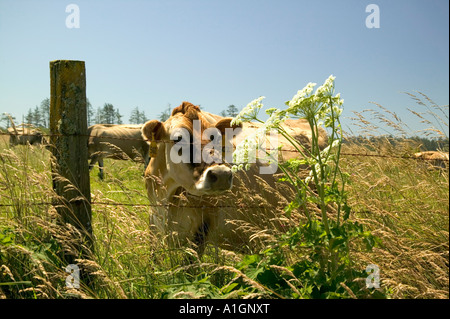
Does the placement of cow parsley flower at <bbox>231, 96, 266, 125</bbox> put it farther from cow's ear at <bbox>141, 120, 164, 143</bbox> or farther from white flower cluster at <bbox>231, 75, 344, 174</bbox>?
cow's ear at <bbox>141, 120, 164, 143</bbox>

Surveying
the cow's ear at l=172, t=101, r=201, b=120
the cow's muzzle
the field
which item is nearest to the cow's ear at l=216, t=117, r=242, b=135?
the cow's ear at l=172, t=101, r=201, b=120

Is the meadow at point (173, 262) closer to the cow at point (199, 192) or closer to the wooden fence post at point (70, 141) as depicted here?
the wooden fence post at point (70, 141)

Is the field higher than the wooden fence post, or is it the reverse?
the wooden fence post

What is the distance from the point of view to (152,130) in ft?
13.6

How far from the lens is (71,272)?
263 centimetres

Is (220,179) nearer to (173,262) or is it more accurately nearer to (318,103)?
(173,262)

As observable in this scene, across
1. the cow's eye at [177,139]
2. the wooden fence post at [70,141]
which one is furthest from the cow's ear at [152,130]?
the wooden fence post at [70,141]

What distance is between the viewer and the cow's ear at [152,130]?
4.08 metres

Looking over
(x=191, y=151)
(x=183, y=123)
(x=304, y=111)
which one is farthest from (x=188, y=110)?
(x=304, y=111)

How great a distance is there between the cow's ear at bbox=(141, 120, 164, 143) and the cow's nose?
1.00m

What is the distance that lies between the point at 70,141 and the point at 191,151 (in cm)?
132

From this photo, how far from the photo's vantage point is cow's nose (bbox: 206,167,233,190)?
11.3 ft

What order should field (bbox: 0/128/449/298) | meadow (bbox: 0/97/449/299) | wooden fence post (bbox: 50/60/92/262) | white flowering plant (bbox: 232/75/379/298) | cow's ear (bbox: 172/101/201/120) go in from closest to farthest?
white flowering plant (bbox: 232/75/379/298), meadow (bbox: 0/97/449/299), field (bbox: 0/128/449/298), wooden fence post (bbox: 50/60/92/262), cow's ear (bbox: 172/101/201/120)
